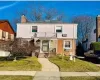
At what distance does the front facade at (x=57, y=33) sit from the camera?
120 feet

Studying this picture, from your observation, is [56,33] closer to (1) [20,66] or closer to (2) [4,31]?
(2) [4,31]

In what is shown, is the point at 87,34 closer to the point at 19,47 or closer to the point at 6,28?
the point at 6,28

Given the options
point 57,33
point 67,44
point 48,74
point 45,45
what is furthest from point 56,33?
point 48,74

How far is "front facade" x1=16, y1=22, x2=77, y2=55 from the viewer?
36.7 m

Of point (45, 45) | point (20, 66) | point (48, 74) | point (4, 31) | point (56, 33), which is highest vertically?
point (4, 31)

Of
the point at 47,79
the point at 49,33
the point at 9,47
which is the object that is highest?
the point at 49,33

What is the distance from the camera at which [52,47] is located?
35.6 meters

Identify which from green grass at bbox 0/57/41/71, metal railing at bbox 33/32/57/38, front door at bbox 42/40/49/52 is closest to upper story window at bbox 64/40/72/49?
metal railing at bbox 33/32/57/38

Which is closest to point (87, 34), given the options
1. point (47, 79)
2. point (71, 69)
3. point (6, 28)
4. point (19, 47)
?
point (6, 28)

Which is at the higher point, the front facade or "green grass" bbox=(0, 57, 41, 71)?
the front facade

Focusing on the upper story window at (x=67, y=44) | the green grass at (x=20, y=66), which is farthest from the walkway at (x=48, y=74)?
the upper story window at (x=67, y=44)

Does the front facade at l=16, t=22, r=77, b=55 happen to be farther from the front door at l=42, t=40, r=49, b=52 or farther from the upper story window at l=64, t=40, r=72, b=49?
the front door at l=42, t=40, r=49, b=52

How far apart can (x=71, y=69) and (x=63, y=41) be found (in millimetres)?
21357

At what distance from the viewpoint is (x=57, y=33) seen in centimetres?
3700
